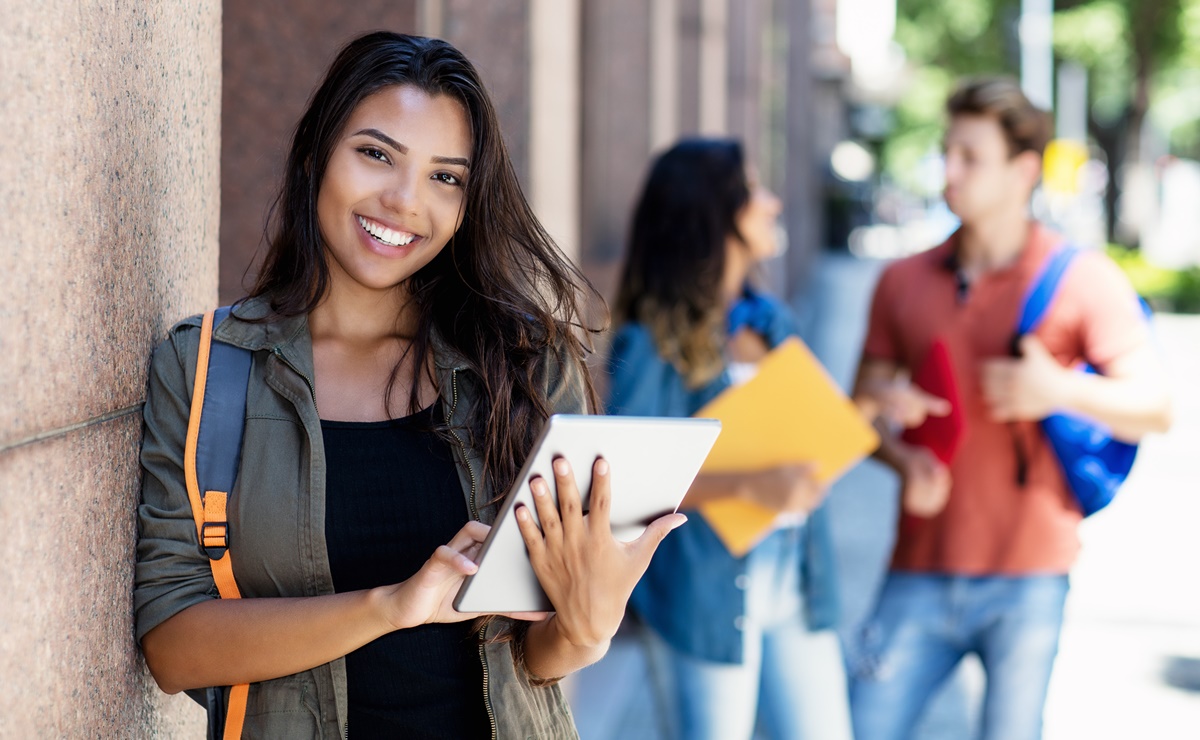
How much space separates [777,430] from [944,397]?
19.0 inches

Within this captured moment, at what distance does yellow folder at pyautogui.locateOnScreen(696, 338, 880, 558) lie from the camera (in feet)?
12.2

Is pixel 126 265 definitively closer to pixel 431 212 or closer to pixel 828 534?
pixel 431 212

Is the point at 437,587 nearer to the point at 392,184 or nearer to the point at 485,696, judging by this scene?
the point at 485,696

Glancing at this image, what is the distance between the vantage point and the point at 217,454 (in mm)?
2014

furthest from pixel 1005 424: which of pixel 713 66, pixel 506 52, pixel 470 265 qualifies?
pixel 713 66

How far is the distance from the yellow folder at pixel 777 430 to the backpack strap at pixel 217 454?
6.09 ft

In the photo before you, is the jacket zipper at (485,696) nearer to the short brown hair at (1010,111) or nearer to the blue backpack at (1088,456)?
the blue backpack at (1088,456)

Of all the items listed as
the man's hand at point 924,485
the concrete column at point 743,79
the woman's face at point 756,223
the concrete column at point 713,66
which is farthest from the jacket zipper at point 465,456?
the concrete column at point 743,79

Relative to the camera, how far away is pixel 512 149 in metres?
4.37

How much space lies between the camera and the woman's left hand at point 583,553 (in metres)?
1.82

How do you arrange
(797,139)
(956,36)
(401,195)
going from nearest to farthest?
(401,195), (797,139), (956,36)

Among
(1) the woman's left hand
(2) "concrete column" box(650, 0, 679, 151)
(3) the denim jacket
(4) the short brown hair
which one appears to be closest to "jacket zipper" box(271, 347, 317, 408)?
(1) the woman's left hand

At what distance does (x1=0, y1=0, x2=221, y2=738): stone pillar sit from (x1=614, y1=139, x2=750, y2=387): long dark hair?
6.25 ft

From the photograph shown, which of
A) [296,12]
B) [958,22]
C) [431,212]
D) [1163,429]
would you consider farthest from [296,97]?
[958,22]
